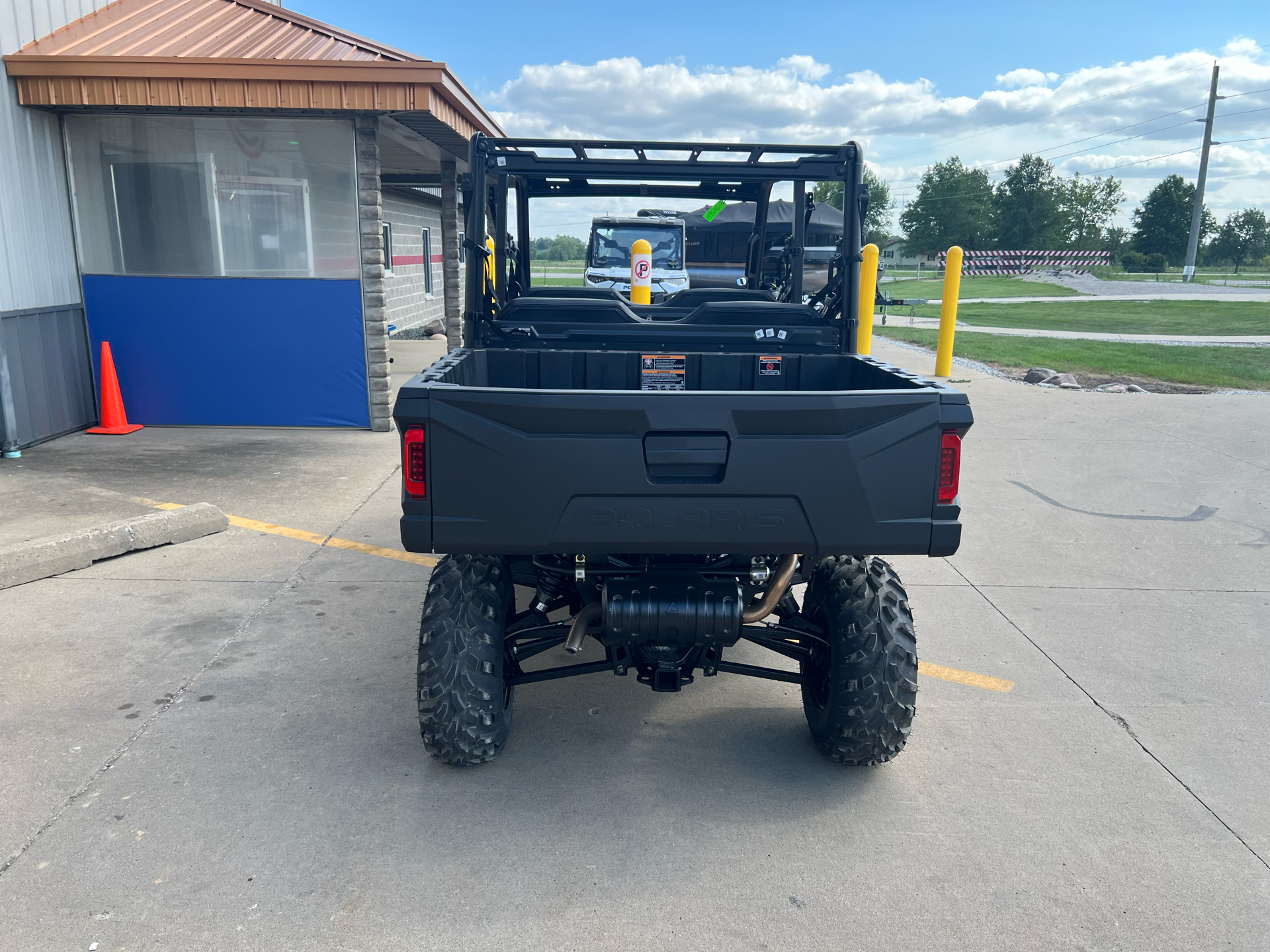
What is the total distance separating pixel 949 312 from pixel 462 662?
461 inches

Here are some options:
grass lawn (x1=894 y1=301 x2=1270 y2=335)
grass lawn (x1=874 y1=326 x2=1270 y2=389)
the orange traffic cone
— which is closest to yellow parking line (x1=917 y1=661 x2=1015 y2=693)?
the orange traffic cone

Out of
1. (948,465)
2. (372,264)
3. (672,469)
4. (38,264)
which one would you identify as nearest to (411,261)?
(372,264)

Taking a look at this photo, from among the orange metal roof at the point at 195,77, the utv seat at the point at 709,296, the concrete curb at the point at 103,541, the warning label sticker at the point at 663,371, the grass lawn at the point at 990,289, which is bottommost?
the concrete curb at the point at 103,541

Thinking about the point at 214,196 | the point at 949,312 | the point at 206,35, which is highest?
the point at 206,35

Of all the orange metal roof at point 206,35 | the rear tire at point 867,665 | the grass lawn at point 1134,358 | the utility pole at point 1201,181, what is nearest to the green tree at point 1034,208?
the utility pole at point 1201,181

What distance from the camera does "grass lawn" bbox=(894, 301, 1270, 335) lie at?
874 inches

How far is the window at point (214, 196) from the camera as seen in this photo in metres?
9.22

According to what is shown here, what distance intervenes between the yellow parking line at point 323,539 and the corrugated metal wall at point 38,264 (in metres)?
2.74

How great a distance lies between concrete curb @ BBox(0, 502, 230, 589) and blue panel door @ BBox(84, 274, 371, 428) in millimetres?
3458

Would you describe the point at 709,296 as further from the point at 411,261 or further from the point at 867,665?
the point at 411,261

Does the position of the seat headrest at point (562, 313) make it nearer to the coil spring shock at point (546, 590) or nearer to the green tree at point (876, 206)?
the coil spring shock at point (546, 590)

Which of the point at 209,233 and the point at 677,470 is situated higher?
the point at 209,233

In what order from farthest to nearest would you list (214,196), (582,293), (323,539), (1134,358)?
(1134,358), (214,196), (323,539), (582,293)

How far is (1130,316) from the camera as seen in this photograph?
26047 millimetres
